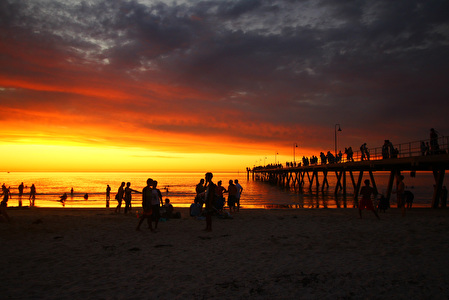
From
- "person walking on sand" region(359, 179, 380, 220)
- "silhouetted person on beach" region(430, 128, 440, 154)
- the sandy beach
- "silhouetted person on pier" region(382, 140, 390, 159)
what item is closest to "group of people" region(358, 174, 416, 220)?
"person walking on sand" region(359, 179, 380, 220)

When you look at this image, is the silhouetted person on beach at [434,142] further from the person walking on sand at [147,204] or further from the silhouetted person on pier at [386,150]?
the person walking on sand at [147,204]

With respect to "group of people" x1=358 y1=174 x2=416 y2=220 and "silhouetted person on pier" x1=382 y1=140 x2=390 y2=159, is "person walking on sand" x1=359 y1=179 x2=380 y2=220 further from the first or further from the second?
"silhouetted person on pier" x1=382 y1=140 x2=390 y2=159

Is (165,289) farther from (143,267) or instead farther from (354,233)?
(354,233)

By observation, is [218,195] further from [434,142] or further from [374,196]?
[434,142]

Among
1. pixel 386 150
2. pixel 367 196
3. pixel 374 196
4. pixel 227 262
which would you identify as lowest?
pixel 227 262

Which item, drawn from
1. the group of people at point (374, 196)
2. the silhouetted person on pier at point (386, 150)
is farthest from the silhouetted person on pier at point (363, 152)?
the group of people at point (374, 196)

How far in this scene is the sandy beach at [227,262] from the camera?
4684mm

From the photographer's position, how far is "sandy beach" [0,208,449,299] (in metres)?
4.68

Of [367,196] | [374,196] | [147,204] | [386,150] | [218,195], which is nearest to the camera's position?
[147,204]

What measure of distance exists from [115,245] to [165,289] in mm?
3532

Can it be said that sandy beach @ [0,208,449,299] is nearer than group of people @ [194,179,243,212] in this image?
Yes

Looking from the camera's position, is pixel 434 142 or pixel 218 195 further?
pixel 434 142

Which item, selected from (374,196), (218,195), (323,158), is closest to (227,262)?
(218,195)

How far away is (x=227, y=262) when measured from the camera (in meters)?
6.29
